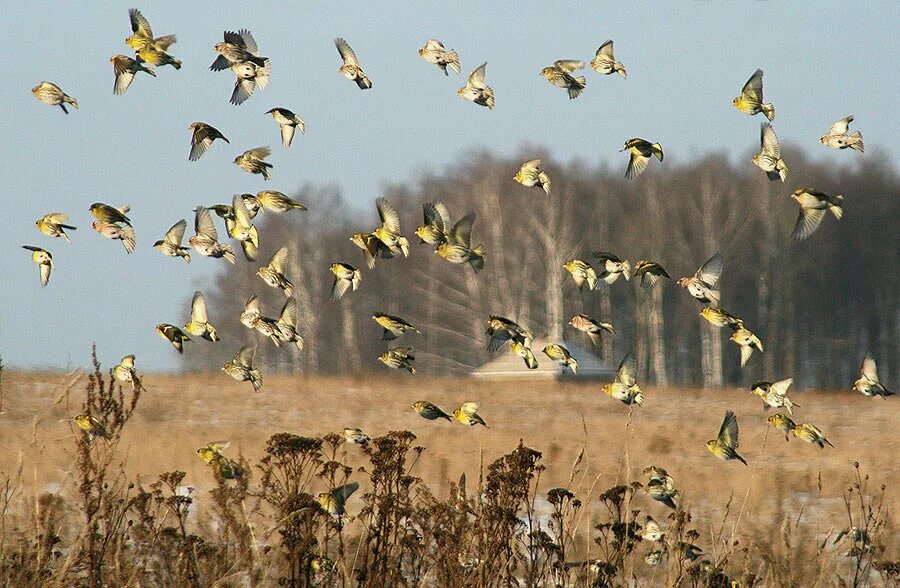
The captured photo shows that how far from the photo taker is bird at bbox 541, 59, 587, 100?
841 centimetres

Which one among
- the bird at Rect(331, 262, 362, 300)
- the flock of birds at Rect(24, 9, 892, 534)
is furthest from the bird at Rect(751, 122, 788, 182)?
the bird at Rect(331, 262, 362, 300)

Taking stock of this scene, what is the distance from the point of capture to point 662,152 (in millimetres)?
7715

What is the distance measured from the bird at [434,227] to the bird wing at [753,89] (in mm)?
2097

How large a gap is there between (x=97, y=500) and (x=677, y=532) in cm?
265

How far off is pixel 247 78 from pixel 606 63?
2.55m

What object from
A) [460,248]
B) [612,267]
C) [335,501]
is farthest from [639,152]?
[335,501]

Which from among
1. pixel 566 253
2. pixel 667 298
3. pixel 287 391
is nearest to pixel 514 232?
pixel 566 253

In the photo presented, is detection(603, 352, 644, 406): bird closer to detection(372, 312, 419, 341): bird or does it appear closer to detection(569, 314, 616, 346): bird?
detection(569, 314, 616, 346): bird

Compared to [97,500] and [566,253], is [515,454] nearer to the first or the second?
[97,500]

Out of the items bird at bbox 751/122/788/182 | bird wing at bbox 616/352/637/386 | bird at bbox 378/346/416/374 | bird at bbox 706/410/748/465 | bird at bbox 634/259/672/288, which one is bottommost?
bird at bbox 706/410/748/465

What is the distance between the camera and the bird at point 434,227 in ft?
24.2

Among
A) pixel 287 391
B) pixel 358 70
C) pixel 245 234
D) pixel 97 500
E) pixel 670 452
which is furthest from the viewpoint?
pixel 287 391

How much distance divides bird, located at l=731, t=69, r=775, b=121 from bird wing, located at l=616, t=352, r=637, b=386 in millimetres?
1867

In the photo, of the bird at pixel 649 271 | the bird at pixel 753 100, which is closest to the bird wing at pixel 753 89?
the bird at pixel 753 100
